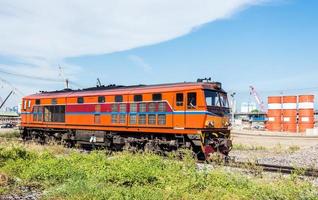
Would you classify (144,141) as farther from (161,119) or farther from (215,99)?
(215,99)

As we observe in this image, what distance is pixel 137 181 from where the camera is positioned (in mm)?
11242

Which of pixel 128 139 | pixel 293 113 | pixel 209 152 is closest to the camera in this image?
pixel 209 152

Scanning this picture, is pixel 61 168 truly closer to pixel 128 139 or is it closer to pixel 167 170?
pixel 167 170

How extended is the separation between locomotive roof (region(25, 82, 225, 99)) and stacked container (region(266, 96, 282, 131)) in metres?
68.8

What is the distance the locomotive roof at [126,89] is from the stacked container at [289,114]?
2680 inches

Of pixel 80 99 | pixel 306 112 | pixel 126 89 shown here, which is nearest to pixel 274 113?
pixel 306 112

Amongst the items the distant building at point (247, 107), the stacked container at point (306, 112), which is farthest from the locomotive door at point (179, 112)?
the distant building at point (247, 107)

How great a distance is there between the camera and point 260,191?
941 cm

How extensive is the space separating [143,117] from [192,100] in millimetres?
3245

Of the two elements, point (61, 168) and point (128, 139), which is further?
point (128, 139)

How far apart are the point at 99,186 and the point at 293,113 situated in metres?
82.5

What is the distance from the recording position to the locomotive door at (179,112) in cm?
1858

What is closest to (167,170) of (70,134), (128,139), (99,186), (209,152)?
(99,186)

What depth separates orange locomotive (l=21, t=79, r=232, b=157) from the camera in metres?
18.2
